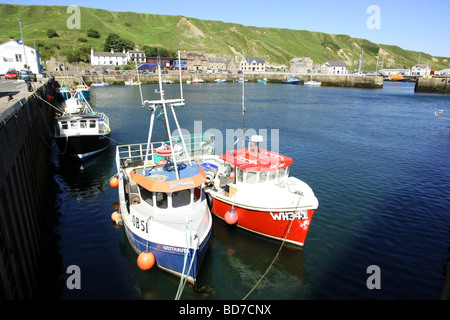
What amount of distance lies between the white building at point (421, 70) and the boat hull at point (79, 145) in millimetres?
223167

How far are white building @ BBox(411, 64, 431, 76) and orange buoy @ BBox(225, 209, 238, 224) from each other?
224822mm

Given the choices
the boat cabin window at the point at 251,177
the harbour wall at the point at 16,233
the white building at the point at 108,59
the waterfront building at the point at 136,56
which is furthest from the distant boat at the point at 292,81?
the harbour wall at the point at 16,233

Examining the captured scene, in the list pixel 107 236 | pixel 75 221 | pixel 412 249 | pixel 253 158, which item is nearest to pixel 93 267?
pixel 107 236

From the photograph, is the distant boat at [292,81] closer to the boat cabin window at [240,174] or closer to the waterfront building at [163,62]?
the waterfront building at [163,62]

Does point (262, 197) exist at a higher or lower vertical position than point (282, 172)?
lower

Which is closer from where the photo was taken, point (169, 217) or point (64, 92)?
point (169, 217)

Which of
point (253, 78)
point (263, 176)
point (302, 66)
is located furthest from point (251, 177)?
point (302, 66)

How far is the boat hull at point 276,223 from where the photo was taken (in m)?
12.3

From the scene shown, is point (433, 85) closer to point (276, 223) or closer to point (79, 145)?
point (276, 223)

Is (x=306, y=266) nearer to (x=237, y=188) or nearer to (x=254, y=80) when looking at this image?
(x=237, y=188)

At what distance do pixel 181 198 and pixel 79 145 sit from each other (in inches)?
691

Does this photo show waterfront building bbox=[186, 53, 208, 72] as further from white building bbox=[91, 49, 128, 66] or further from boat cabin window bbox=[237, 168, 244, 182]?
boat cabin window bbox=[237, 168, 244, 182]

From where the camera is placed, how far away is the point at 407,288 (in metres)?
10.6

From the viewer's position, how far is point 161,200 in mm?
11375
